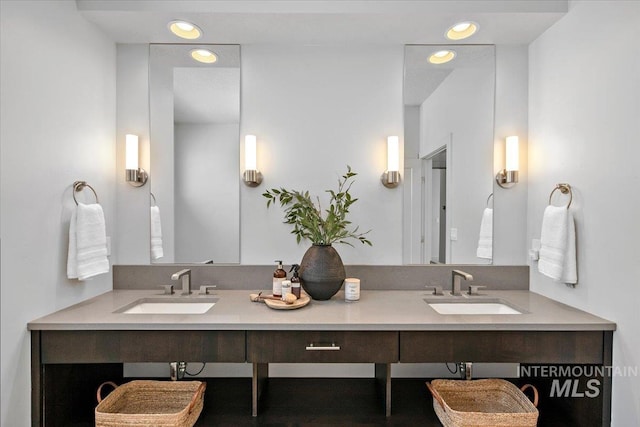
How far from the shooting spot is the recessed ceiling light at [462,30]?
1.81 meters

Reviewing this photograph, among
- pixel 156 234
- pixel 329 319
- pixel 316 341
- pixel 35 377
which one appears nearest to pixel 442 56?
pixel 329 319

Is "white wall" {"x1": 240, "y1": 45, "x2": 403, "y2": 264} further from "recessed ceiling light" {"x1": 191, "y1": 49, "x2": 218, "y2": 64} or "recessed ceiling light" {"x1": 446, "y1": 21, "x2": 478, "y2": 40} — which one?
"recessed ceiling light" {"x1": 446, "y1": 21, "x2": 478, "y2": 40}

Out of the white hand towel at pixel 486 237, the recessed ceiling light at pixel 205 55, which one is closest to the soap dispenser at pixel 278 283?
the white hand towel at pixel 486 237

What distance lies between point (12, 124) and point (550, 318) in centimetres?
231

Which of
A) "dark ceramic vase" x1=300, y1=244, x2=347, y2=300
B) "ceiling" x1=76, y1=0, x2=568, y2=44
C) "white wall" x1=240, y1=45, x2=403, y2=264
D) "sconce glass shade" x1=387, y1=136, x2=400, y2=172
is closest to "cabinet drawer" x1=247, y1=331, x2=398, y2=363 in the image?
"dark ceramic vase" x1=300, y1=244, x2=347, y2=300

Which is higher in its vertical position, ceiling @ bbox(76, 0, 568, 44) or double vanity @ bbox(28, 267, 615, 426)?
ceiling @ bbox(76, 0, 568, 44)

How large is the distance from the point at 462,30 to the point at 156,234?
2.07m

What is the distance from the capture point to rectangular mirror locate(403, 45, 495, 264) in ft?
6.63

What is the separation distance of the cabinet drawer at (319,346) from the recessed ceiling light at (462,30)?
160 centimetres

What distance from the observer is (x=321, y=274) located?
1728 mm

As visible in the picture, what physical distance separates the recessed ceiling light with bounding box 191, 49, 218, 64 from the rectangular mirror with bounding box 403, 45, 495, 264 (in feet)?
3.69

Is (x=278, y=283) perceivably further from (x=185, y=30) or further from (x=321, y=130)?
(x=185, y=30)

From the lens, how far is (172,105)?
79.8 inches

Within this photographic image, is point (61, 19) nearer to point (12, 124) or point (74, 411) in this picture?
point (12, 124)
